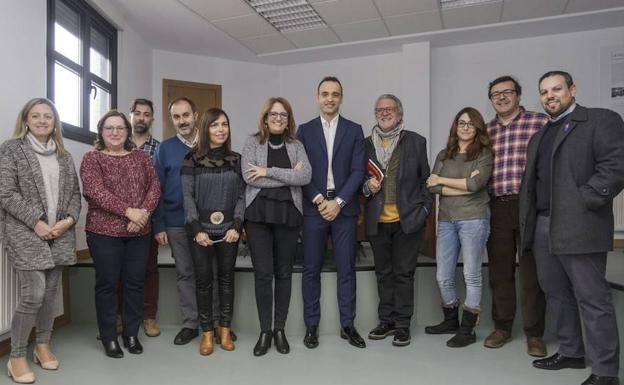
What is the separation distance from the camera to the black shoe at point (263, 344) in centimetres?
254

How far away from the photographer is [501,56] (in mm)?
5172

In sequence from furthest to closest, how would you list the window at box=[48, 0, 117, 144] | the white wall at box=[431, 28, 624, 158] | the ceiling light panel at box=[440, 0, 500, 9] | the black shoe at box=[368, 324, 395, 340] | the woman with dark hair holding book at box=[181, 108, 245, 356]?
the white wall at box=[431, 28, 624, 158] → the ceiling light panel at box=[440, 0, 500, 9] → the window at box=[48, 0, 117, 144] → the black shoe at box=[368, 324, 395, 340] → the woman with dark hair holding book at box=[181, 108, 245, 356]

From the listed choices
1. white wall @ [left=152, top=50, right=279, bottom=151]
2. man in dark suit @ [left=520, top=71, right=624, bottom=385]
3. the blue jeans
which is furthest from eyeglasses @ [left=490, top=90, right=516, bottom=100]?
white wall @ [left=152, top=50, right=279, bottom=151]

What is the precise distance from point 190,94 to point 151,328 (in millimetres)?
3503

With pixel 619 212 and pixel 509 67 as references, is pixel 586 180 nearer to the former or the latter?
pixel 619 212

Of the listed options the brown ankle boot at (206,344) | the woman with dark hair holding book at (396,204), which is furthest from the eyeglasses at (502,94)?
the brown ankle boot at (206,344)

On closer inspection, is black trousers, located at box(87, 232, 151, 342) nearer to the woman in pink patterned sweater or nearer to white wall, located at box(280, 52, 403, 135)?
the woman in pink patterned sweater

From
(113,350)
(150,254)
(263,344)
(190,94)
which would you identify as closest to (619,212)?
(263,344)

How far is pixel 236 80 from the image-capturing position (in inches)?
234

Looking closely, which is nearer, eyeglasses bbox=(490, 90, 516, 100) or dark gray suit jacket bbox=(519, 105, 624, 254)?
dark gray suit jacket bbox=(519, 105, 624, 254)

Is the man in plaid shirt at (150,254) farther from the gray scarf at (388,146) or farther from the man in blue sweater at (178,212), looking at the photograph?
the gray scarf at (388,146)

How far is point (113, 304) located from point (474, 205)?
211cm

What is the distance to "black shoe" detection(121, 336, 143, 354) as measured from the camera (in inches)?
102

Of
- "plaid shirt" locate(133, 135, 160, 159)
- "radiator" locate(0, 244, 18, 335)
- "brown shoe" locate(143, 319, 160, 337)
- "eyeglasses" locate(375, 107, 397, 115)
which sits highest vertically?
"eyeglasses" locate(375, 107, 397, 115)
